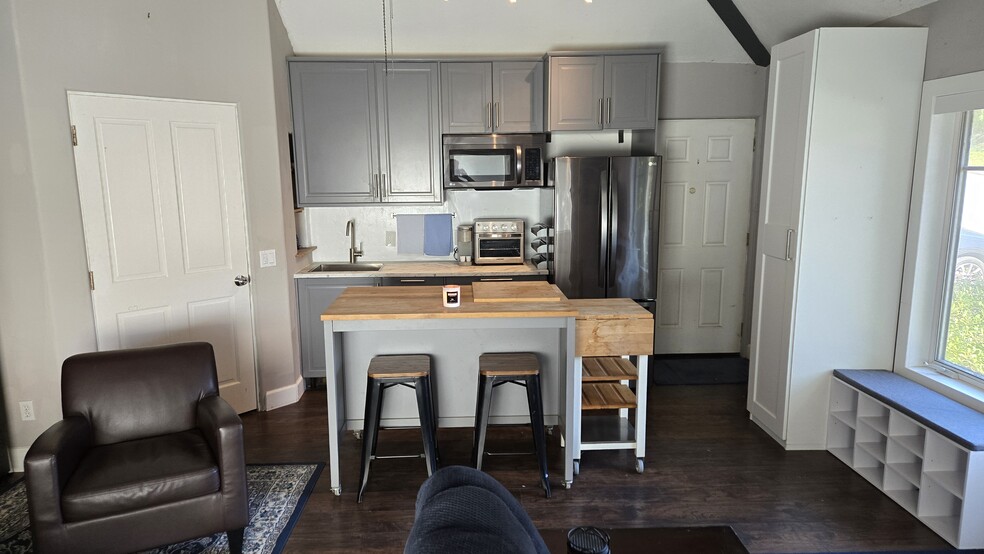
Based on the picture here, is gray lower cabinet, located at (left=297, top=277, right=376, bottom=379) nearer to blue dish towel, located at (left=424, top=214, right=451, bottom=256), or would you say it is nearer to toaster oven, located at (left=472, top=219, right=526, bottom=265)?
blue dish towel, located at (left=424, top=214, right=451, bottom=256)

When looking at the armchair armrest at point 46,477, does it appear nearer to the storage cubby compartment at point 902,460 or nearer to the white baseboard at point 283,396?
the white baseboard at point 283,396

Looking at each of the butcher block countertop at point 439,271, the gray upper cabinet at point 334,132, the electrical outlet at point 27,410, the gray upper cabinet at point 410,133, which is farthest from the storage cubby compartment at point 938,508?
the electrical outlet at point 27,410

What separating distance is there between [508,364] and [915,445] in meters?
1.95

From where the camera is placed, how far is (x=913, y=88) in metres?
3.02

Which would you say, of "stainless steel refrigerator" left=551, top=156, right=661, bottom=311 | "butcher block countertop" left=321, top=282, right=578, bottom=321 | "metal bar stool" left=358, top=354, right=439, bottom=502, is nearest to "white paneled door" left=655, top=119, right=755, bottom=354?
"stainless steel refrigerator" left=551, top=156, right=661, bottom=311

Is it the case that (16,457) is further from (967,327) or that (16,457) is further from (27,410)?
(967,327)

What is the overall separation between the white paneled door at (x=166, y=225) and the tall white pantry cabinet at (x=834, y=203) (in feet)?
10.8

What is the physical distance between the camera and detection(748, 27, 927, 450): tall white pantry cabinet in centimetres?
302

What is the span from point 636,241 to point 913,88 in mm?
1828

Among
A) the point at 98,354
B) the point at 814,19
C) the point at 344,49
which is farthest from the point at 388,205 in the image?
the point at 814,19

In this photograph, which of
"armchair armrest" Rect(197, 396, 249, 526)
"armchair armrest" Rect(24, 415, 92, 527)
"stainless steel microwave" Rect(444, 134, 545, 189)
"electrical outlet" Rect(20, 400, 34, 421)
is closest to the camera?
"armchair armrest" Rect(24, 415, 92, 527)

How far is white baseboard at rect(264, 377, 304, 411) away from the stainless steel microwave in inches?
73.2

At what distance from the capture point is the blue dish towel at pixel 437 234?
4832 millimetres

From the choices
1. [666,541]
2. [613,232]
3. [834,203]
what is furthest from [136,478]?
[834,203]
